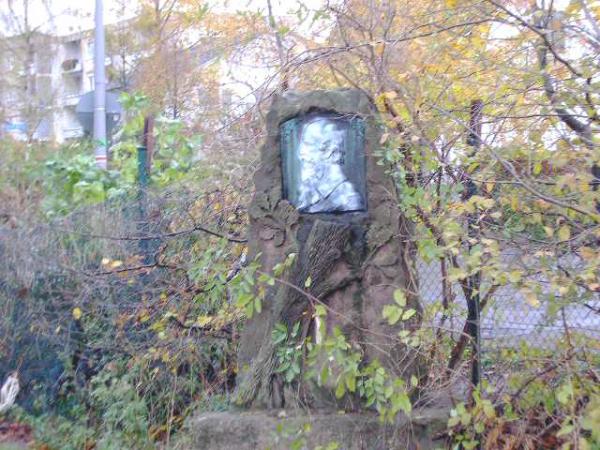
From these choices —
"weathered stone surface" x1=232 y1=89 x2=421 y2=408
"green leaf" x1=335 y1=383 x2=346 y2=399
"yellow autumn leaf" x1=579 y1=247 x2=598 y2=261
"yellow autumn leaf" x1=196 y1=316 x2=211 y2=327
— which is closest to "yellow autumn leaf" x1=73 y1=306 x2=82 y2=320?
"yellow autumn leaf" x1=196 y1=316 x2=211 y2=327

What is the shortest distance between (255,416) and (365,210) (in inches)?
58.4

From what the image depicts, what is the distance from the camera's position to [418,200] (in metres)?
4.99

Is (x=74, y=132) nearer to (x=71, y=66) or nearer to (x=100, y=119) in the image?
(x=100, y=119)

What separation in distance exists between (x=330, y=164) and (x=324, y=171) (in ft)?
0.20

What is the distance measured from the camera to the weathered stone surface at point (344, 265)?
17.0 feet

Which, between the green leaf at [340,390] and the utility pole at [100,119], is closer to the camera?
the green leaf at [340,390]

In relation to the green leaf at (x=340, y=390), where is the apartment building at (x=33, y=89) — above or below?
above

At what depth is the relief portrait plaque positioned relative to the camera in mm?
5293

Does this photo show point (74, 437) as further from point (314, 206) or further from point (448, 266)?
point (448, 266)

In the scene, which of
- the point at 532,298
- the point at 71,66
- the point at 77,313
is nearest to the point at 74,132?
the point at 71,66

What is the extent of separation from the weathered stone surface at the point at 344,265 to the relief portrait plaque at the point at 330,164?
5 cm

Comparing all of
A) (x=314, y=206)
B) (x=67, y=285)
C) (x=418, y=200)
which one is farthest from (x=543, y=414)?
(x=67, y=285)

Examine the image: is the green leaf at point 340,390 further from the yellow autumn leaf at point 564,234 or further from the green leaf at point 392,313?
the yellow autumn leaf at point 564,234

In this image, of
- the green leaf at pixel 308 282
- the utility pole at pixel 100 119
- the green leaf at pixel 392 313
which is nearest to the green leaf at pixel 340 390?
the green leaf at pixel 392 313
